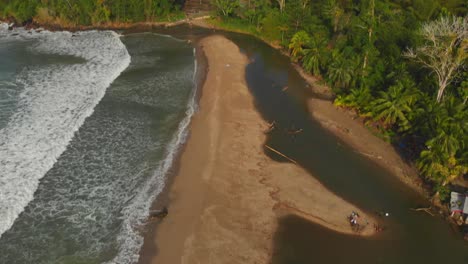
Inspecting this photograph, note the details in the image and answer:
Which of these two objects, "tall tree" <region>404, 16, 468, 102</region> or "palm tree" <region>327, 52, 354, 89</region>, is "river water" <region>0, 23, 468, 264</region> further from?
"tall tree" <region>404, 16, 468, 102</region>

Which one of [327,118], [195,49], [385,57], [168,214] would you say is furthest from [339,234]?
[195,49]

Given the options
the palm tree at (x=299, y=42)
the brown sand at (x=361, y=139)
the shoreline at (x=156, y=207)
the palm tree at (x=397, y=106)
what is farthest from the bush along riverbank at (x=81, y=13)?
the palm tree at (x=397, y=106)

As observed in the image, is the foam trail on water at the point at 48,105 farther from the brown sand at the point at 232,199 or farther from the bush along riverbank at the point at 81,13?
the brown sand at the point at 232,199

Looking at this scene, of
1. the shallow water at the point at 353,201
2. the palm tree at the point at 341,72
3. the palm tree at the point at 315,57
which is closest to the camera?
the shallow water at the point at 353,201

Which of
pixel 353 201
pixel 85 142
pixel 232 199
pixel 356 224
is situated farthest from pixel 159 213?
pixel 353 201

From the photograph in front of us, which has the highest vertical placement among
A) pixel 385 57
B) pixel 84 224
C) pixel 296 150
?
pixel 385 57

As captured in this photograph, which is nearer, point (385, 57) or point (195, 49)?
point (385, 57)

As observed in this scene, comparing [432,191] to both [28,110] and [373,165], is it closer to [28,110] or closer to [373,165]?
[373,165]
